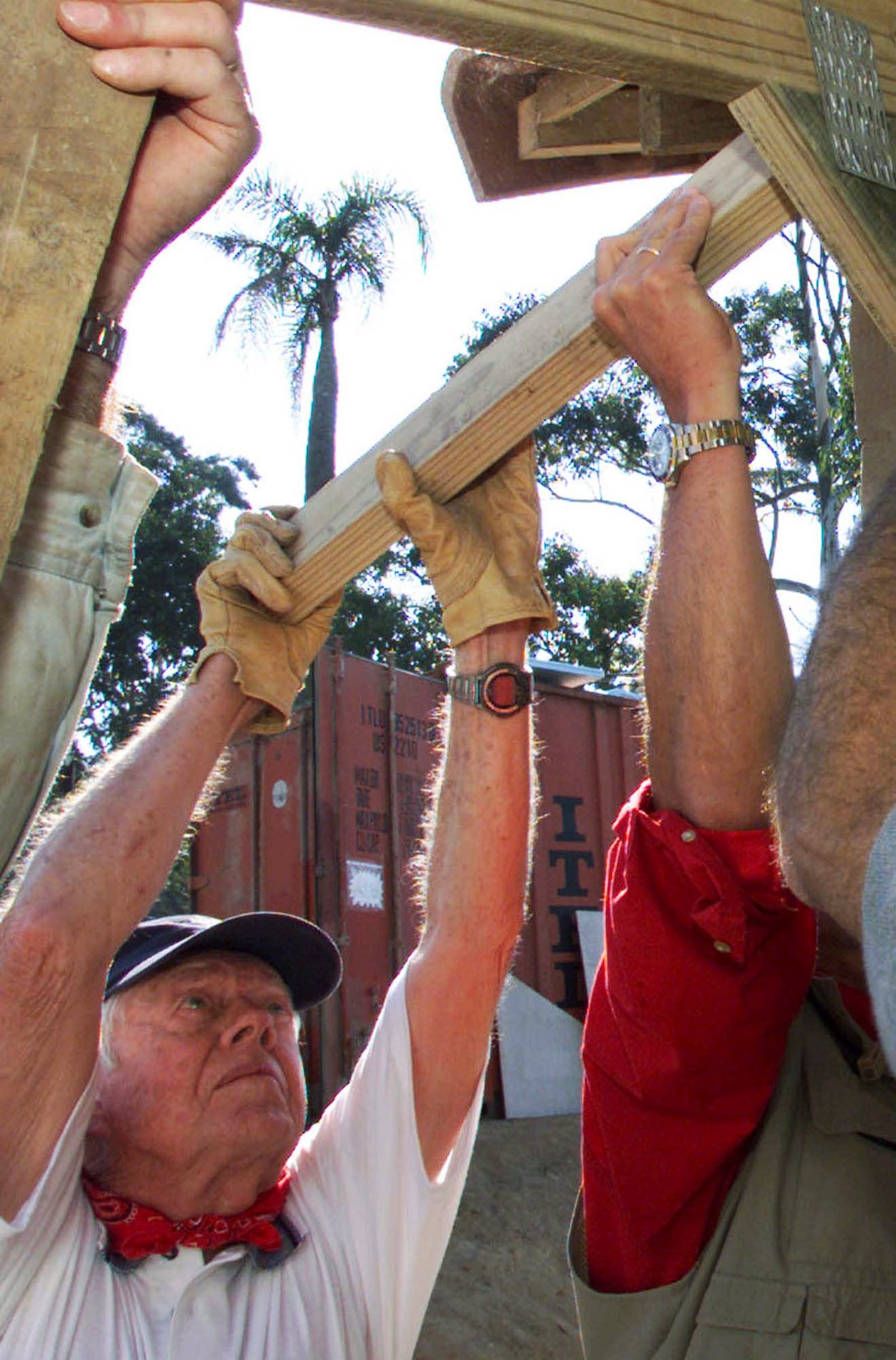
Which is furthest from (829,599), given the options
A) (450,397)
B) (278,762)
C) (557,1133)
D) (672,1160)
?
(557,1133)

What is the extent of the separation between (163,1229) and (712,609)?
1.22 meters

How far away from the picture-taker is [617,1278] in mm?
1644

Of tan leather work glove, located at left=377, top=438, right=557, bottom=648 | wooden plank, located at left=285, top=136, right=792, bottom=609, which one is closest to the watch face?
wooden plank, located at left=285, top=136, right=792, bottom=609

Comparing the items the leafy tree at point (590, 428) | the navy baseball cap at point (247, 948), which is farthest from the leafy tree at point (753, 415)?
the navy baseball cap at point (247, 948)

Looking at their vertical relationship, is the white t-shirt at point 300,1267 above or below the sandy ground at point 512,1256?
above

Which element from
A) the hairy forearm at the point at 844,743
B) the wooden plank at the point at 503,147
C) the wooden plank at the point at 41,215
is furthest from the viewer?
the wooden plank at the point at 503,147

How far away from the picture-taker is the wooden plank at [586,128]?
1.60 meters

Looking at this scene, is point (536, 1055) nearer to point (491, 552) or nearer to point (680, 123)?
point (491, 552)

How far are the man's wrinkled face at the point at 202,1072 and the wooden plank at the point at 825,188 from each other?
5.04 feet

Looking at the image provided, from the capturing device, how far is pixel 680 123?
1.50 meters

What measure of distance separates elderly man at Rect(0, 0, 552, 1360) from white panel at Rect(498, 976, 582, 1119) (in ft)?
20.3

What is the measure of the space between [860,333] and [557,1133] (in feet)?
23.8

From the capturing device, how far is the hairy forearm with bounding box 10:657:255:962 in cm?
185

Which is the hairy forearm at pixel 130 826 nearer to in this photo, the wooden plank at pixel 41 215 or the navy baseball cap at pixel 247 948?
the navy baseball cap at pixel 247 948
